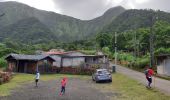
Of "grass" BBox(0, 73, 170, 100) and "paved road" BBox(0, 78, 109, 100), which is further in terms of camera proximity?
"paved road" BBox(0, 78, 109, 100)

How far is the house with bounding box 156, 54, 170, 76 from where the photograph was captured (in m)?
40.2

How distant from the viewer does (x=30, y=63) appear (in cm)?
5625

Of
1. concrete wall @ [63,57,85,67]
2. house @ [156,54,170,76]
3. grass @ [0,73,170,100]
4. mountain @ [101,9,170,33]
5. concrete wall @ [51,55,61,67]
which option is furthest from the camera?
mountain @ [101,9,170,33]

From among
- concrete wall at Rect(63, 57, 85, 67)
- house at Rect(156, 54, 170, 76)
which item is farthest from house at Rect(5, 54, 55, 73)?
house at Rect(156, 54, 170, 76)

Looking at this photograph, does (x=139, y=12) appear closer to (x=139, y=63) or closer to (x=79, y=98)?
(x=139, y=63)

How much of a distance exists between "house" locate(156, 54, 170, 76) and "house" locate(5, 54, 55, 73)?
21181mm

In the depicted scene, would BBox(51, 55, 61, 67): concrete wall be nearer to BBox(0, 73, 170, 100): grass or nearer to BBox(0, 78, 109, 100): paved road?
BBox(0, 73, 170, 100): grass

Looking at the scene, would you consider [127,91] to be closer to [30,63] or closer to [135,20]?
[30,63]

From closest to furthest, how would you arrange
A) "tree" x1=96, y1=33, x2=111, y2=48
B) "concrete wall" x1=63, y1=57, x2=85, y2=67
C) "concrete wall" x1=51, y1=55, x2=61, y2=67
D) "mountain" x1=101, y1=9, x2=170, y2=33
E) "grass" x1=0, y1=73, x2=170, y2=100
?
"grass" x1=0, y1=73, x2=170, y2=100
"concrete wall" x1=63, y1=57, x2=85, y2=67
"concrete wall" x1=51, y1=55, x2=61, y2=67
"tree" x1=96, y1=33, x2=111, y2=48
"mountain" x1=101, y1=9, x2=170, y2=33

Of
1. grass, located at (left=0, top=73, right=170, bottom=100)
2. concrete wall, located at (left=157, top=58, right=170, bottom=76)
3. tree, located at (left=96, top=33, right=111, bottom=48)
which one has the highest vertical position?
tree, located at (left=96, top=33, right=111, bottom=48)

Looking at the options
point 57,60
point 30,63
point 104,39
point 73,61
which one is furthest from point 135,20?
point 30,63

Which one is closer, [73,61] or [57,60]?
[73,61]

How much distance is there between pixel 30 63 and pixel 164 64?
26.2 meters

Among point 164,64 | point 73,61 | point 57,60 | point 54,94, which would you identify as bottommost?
point 54,94
